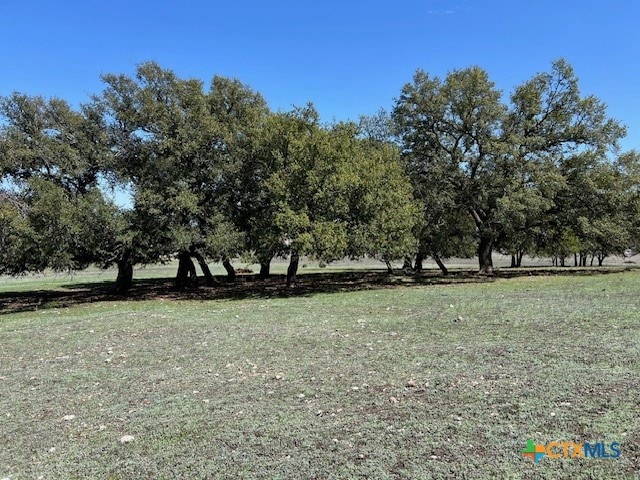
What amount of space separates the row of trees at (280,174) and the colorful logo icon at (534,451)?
46.8 ft

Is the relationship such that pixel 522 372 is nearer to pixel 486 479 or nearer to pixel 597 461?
pixel 597 461

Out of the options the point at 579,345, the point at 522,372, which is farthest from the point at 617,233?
the point at 522,372

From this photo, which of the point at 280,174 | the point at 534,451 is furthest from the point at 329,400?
the point at 280,174

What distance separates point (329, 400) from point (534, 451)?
2136 millimetres

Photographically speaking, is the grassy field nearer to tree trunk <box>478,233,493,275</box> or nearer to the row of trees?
the row of trees

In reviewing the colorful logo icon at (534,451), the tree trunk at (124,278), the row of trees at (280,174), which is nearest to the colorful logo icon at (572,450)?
the colorful logo icon at (534,451)

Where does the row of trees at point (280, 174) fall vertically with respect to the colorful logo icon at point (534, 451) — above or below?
above

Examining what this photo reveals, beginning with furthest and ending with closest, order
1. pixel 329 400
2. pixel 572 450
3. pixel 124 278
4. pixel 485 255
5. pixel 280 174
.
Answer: pixel 485 255 < pixel 124 278 < pixel 280 174 < pixel 329 400 < pixel 572 450

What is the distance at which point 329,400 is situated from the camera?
17.0 ft

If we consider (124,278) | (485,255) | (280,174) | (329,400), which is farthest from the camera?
(485,255)

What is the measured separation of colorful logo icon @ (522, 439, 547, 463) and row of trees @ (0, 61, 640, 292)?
46.8ft

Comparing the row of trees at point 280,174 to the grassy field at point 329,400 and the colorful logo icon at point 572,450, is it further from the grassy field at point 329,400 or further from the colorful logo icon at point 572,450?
the colorful logo icon at point 572,450

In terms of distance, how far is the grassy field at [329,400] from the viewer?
3834 mm

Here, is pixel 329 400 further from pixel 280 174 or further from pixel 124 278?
pixel 124 278
